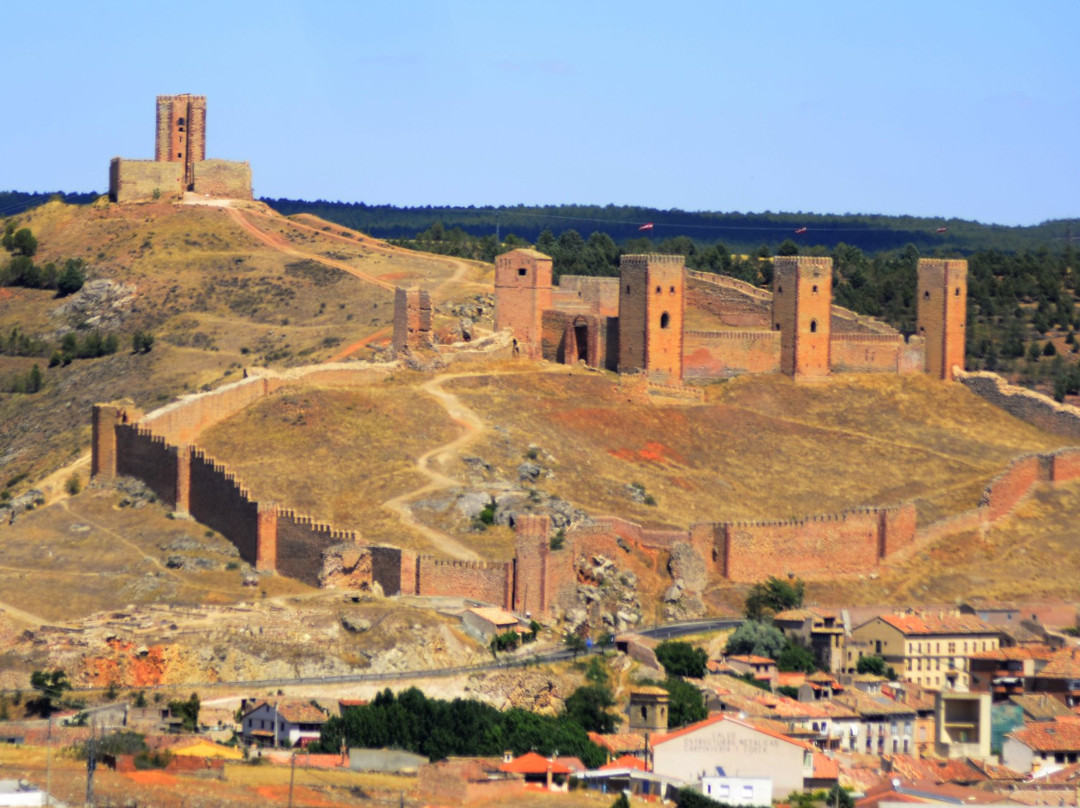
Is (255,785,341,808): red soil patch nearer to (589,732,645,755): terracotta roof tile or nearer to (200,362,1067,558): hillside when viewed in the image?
(589,732,645,755): terracotta roof tile

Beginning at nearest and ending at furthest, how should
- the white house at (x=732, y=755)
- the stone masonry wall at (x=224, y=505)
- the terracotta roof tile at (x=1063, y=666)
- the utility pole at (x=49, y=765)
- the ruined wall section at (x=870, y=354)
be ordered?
1. the utility pole at (x=49, y=765)
2. the white house at (x=732, y=755)
3. the terracotta roof tile at (x=1063, y=666)
4. the stone masonry wall at (x=224, y=505)
5. the ruined wall section at (x=870, y=354)

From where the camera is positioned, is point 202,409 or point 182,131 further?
point 182,131

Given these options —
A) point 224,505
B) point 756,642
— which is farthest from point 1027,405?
point 224,505

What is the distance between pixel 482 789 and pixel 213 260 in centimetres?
6195

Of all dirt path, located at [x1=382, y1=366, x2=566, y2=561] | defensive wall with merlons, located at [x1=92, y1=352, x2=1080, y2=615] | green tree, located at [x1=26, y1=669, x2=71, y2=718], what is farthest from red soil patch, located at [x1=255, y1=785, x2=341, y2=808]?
dirt path, located at [x1=382, y1=366, x2=566, y2=561]

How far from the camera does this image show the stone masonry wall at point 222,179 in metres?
124

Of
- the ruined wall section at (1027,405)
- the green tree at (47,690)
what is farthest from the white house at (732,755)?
the ruined wall section at (1027,405)

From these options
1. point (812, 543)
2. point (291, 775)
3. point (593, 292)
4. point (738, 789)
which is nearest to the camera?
point (291, 775)

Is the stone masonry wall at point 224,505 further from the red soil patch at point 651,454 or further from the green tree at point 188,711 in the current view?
the red soil patch at point 651,454

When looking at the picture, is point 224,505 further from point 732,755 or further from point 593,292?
point 593,292

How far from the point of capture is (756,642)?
76625 millimetres

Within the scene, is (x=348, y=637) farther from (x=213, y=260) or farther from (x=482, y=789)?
(x=213, y=260)

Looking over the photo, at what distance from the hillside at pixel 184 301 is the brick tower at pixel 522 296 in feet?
15.6

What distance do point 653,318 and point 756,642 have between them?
22.3 meters
